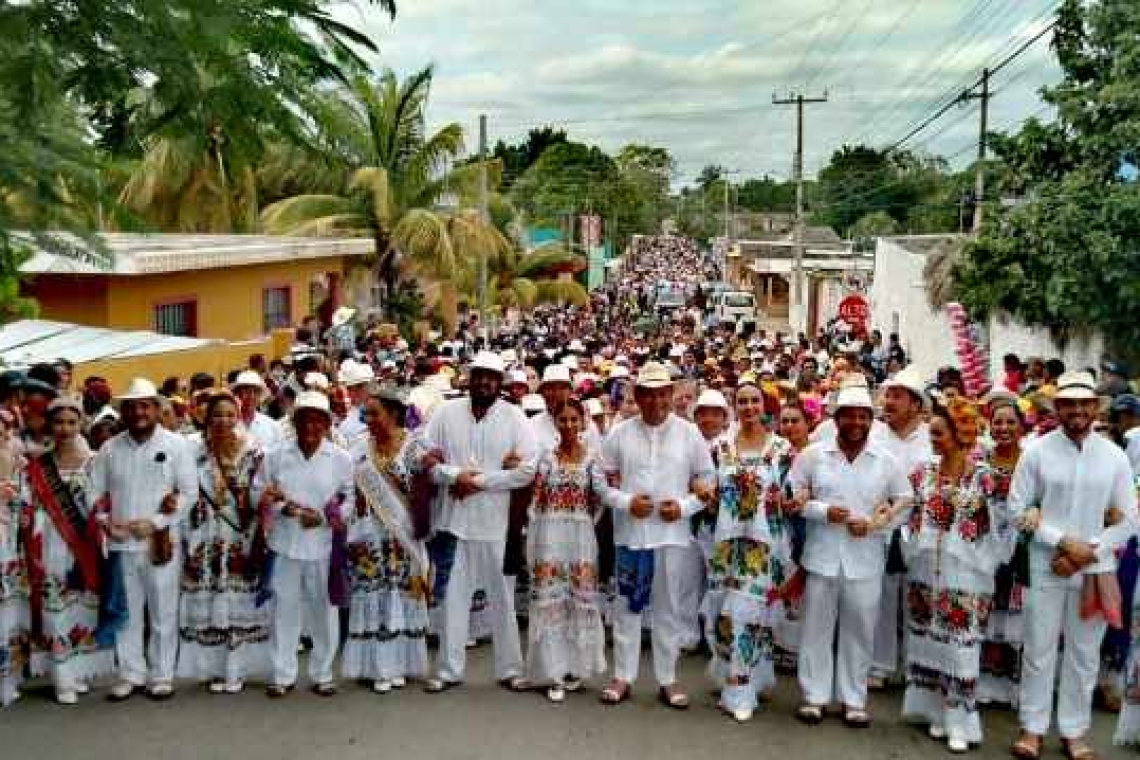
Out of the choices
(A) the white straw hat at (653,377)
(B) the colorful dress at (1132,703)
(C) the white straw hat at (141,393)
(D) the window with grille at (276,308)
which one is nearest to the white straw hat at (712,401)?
(A) the white straw hat at (653,377)

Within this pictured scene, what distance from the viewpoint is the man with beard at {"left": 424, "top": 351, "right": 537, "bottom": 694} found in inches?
276

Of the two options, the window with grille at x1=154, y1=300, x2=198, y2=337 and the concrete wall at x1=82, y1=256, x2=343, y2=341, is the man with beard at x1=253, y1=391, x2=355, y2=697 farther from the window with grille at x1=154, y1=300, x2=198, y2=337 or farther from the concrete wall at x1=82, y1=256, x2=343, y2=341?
the window with grille at x1=154, y1=300, x2=198, y2=337

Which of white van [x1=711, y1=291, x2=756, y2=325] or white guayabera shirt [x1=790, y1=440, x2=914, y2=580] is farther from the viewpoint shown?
white van [x1=711, y1=291, x2=756, y2=325]

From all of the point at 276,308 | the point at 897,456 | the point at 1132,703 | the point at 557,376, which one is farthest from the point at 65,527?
the point at 276,308

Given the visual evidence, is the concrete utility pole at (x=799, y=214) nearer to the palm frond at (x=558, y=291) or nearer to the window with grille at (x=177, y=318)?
the palm frond at (x=558, y=291)

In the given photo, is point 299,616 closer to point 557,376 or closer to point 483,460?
point 483,460

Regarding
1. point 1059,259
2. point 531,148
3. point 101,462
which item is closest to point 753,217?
point 531,148

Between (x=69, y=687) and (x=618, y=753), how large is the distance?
3019mm

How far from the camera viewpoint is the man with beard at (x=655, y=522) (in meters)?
6.80

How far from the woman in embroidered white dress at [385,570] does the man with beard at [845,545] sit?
2.15m

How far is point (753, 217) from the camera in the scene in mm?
115688

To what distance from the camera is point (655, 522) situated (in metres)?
6.81

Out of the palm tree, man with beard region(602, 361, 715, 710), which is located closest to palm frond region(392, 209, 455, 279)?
the palm tree

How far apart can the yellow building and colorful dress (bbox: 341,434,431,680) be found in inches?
285
